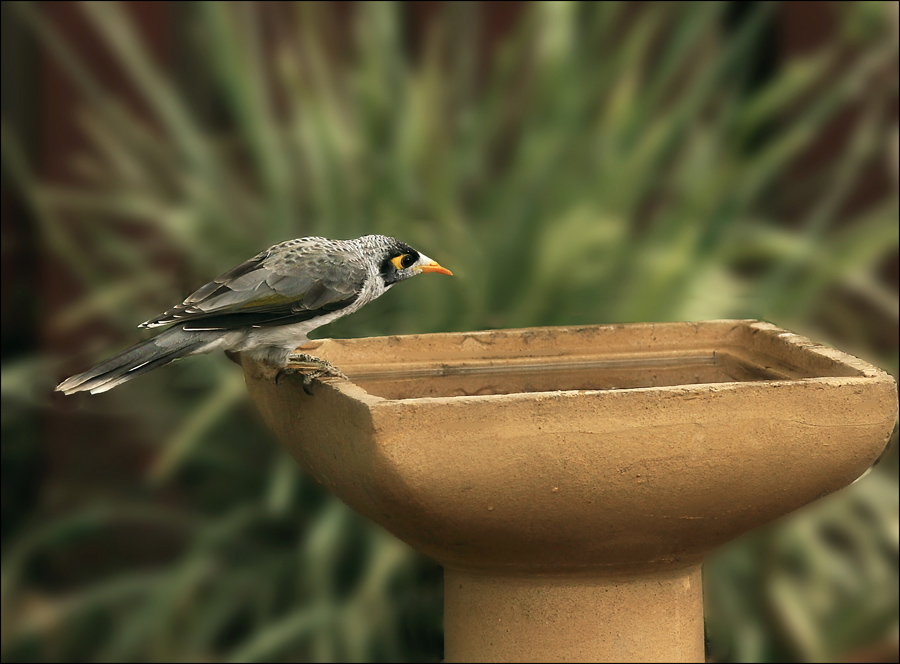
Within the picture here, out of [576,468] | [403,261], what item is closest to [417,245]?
[403,261]

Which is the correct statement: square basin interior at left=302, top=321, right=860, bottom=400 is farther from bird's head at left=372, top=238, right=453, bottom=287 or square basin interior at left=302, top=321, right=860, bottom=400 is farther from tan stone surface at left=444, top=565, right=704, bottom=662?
tan stone surface at left=444, top=565, right=704, bottom=662

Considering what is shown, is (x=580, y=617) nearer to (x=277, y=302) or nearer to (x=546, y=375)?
(x=546, y=375)

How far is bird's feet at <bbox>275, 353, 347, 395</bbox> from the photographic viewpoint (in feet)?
5.99

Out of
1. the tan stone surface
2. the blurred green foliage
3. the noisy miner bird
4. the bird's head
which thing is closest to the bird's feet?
the noisy miner bird

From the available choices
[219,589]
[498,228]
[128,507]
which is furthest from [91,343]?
[498,228]

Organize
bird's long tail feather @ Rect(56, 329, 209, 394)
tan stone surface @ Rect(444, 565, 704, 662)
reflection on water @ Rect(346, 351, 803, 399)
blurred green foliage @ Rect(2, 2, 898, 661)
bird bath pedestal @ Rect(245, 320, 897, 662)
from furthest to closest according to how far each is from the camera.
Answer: blurred green foliage @ Rect(2, 2, 898, 661) → reflection on water @ Rect(346, 351, 803, 399) → tan stone surface @ Rect(444, 565, 704, 662) → bird's long tail feather @ Rect(56, 329, 209, 394) → bird bath pedestal @ Rect(245, 320, 897, 662)

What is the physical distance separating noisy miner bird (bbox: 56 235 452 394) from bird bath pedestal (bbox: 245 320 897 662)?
0.33 ft

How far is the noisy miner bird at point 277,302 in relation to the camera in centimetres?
185

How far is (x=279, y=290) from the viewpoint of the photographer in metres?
1.94

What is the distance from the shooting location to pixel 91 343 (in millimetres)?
3611

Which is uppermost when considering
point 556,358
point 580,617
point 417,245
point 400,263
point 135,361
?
point 417,245

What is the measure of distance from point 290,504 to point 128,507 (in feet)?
1.66

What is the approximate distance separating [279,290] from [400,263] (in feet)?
0.86

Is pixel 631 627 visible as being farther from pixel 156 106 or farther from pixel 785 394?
pixel 156 106
